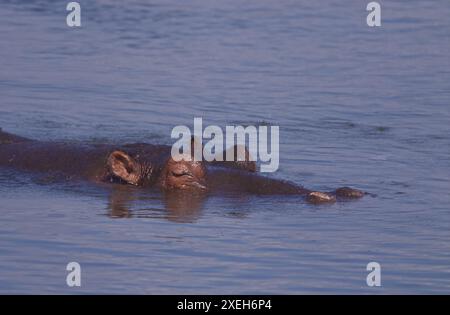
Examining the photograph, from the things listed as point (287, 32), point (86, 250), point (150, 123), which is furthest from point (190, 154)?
point (287, 32)

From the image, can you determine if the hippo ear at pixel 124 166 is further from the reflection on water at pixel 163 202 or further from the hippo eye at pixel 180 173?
the hippo eye at pixel 180 173

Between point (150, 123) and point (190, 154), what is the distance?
3281 millimetres

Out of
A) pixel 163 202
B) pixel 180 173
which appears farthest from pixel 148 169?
pixel 163 202

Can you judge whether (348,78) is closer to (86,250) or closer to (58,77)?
(58,77)

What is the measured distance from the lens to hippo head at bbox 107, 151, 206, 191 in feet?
33.6

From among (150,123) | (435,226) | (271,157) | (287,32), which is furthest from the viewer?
(287,32)

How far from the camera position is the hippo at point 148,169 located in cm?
1023

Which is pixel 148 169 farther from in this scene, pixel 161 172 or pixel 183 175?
pixel 183 175

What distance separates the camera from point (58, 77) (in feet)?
52.0

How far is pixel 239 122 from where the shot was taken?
44.9 feet

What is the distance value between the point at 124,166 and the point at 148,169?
231 millimetres

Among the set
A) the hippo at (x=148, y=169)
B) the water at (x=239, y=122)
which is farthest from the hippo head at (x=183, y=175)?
the water at (x=239, y=122)

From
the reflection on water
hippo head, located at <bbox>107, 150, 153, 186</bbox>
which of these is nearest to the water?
the reflection on water
